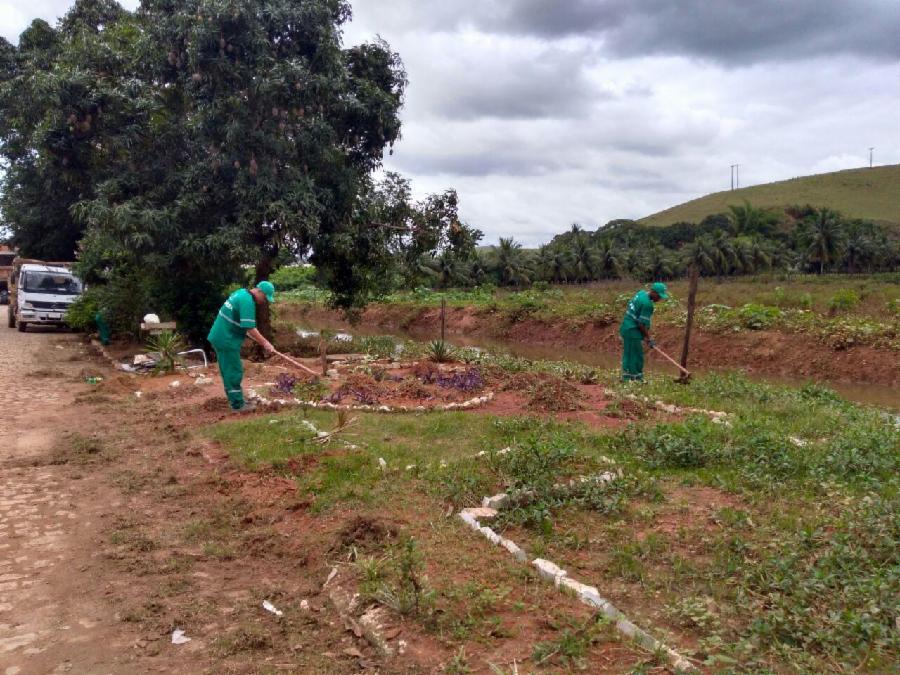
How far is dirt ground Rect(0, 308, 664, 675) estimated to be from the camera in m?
3.48

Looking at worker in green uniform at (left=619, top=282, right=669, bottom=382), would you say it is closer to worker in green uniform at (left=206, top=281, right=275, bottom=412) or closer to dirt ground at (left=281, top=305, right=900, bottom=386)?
worker in green uniform at (left=206, top=281, right=275, bottom=412)

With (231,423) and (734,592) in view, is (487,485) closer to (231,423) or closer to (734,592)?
(734,592)

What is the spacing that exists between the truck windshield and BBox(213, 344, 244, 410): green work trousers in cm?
1504

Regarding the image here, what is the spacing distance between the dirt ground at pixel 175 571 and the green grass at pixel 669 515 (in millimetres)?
178

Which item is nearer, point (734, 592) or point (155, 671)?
point (155, 671)

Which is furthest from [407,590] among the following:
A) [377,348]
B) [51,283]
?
[51,283]

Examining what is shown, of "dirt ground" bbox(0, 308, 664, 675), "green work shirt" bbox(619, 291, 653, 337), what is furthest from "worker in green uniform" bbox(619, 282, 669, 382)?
"dirt ground" bbox(0, 308, 664, 675)

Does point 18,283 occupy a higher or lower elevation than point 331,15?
lower

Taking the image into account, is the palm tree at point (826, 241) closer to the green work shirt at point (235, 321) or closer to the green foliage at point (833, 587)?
the green work shirt at point (235, 321)

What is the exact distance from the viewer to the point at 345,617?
380 cm

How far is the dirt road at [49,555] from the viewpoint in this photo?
142 inches

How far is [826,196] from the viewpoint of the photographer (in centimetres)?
7231

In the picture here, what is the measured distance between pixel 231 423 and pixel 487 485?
4.05 metres

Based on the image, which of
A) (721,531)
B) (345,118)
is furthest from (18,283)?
(721,531)
